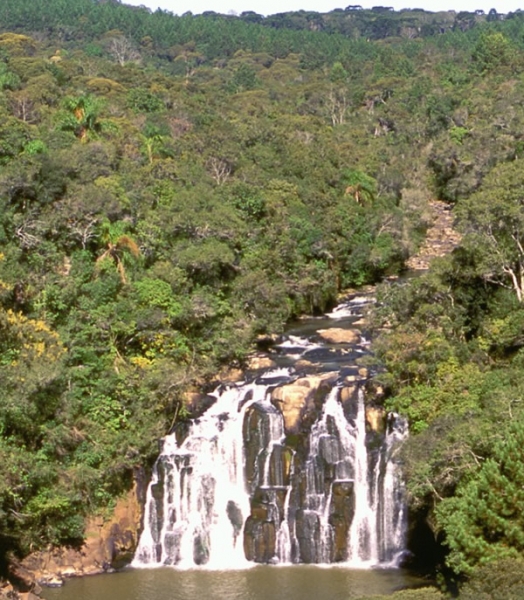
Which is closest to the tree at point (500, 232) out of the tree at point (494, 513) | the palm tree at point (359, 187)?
the tree at point (494, 513)

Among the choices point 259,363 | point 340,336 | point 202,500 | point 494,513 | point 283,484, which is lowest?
point 494,513

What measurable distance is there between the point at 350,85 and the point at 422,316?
58535mm

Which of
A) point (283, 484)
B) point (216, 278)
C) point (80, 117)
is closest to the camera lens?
point (283, 484)

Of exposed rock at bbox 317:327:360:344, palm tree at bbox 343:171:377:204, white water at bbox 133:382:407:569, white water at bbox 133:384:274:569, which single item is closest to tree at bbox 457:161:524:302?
exposed rock at bbox 317:327:360:344

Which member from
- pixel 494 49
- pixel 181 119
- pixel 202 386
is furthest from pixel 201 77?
pixel 202 386

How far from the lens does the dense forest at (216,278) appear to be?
30.2 m

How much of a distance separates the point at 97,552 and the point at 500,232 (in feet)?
62.7

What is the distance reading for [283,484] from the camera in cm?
3319

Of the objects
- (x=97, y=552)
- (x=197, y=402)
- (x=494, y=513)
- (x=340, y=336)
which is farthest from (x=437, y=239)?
(x=494, y=513)

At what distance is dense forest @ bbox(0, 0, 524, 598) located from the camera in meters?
30.2

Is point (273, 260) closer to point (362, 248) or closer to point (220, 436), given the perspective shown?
point (362, 248)

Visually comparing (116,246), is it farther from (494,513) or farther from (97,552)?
(494,513)

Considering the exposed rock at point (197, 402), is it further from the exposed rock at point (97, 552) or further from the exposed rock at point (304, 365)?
the exposed rock at point (304, 365)

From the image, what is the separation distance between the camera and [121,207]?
4234cm
